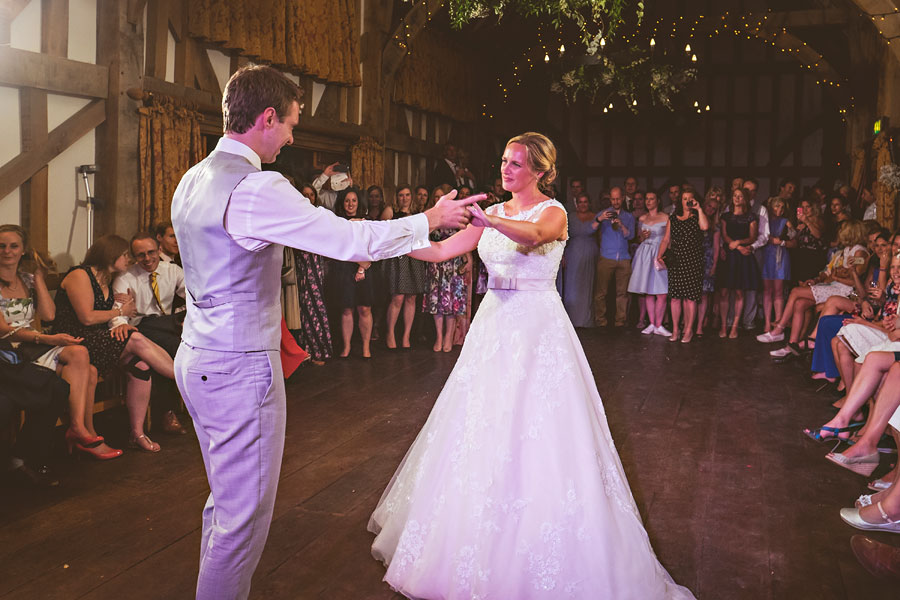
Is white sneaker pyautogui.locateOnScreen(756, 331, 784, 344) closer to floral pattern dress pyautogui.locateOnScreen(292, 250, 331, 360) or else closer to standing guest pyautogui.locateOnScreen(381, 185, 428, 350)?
standing guest pyautogui.locateOnScreen(381, 185, 428, 350)

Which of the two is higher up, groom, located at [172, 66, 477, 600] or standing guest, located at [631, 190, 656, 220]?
standing guest, located at [631, 190, 656, 220]

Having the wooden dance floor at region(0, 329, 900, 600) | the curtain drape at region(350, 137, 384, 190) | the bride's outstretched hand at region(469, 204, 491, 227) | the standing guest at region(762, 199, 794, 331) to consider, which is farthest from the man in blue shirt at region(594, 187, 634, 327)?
the bride's outstretched hand at region(469, 204, 491, 227)

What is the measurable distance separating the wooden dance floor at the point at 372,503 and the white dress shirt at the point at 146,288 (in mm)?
682

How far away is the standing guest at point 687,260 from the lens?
8219mm

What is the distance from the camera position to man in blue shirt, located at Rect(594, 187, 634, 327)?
29.8ft

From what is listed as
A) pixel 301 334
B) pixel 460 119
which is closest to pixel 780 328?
pixel 301 334

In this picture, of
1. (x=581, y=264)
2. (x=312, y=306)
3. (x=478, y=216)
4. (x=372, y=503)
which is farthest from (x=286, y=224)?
(x=581, y=264)

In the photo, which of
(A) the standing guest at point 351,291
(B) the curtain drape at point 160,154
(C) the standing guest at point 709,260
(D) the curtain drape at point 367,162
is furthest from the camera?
(D) the curtain drape at point 367,162

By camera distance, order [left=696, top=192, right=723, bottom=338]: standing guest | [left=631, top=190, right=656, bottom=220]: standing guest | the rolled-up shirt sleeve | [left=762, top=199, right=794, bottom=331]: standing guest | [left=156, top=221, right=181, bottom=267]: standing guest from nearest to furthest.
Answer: the rolled-up shirt sleeve < [left=156, top=221, right=181, bottom=267]: standing guest < [left=762, top=199, right=794, bottom=331]: standing guest < [left=696, top=192, right=723, bottom=338]: standing guest < [left=631, top=190, right=656, bottom=220]: standing guest

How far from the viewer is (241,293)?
192cm

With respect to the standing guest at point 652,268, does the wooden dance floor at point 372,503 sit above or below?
below

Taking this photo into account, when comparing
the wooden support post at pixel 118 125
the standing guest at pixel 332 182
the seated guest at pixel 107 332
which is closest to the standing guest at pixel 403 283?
the standing guest at pixel 332 182

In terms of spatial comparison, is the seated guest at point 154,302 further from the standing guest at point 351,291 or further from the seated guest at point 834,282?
the seated guest at point 834,282

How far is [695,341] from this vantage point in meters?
8.23
